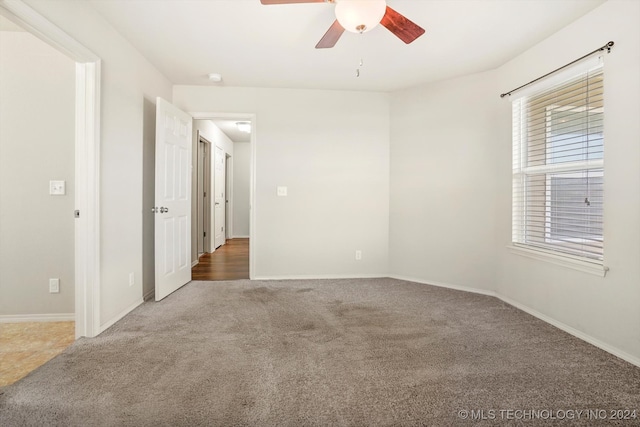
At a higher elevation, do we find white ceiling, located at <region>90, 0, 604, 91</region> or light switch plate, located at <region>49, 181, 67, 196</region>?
white ceiling, located at <region>90, 0, 604, 91</region>

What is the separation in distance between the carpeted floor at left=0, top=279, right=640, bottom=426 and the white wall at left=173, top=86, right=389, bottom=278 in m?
1.26

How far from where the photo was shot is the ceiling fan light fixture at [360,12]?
1.74 meters

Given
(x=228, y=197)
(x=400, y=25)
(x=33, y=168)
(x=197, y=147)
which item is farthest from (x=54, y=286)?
(x=228, y=197)

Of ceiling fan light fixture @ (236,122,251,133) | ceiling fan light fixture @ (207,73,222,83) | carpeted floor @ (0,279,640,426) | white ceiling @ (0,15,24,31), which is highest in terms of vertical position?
ceiling fan light fixture @ (236,122,251,133)

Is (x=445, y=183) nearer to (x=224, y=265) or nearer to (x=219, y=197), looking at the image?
(x=224, y=265)

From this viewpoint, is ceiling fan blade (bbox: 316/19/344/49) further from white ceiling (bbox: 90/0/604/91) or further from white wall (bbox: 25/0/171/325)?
white wall (bbox: 25/0/171/325)

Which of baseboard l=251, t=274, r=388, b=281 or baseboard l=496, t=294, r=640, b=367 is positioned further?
baseboard l=251, t=274, r=388, b=281

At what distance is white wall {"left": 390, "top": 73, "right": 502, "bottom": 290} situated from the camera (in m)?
3.40

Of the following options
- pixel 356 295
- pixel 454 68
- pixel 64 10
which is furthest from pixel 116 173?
pixel 454 68

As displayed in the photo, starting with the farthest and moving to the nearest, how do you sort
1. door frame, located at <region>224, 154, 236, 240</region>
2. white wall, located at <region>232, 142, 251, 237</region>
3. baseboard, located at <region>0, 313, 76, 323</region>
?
white wall, located at <region>232, 142, 251, 237</region> < door frame, located at <region>224, 154, 236, 240</region> < baseboard, located at <region>0, 313, 76, 323</region>

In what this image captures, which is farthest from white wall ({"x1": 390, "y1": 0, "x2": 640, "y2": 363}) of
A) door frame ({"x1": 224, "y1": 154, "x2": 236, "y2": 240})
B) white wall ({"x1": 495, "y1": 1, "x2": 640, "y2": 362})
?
door frame ({"x1": 224, "y1": 154, "x2": 236, "y2": 240})

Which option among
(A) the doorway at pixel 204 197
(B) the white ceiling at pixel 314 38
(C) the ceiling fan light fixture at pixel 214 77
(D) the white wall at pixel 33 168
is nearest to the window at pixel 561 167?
(B) the white ceiling at pixel 314 38

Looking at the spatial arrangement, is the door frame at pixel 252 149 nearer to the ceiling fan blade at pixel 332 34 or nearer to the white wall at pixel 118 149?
the white wall at pixel 118 149

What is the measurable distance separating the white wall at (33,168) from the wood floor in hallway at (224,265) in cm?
167
